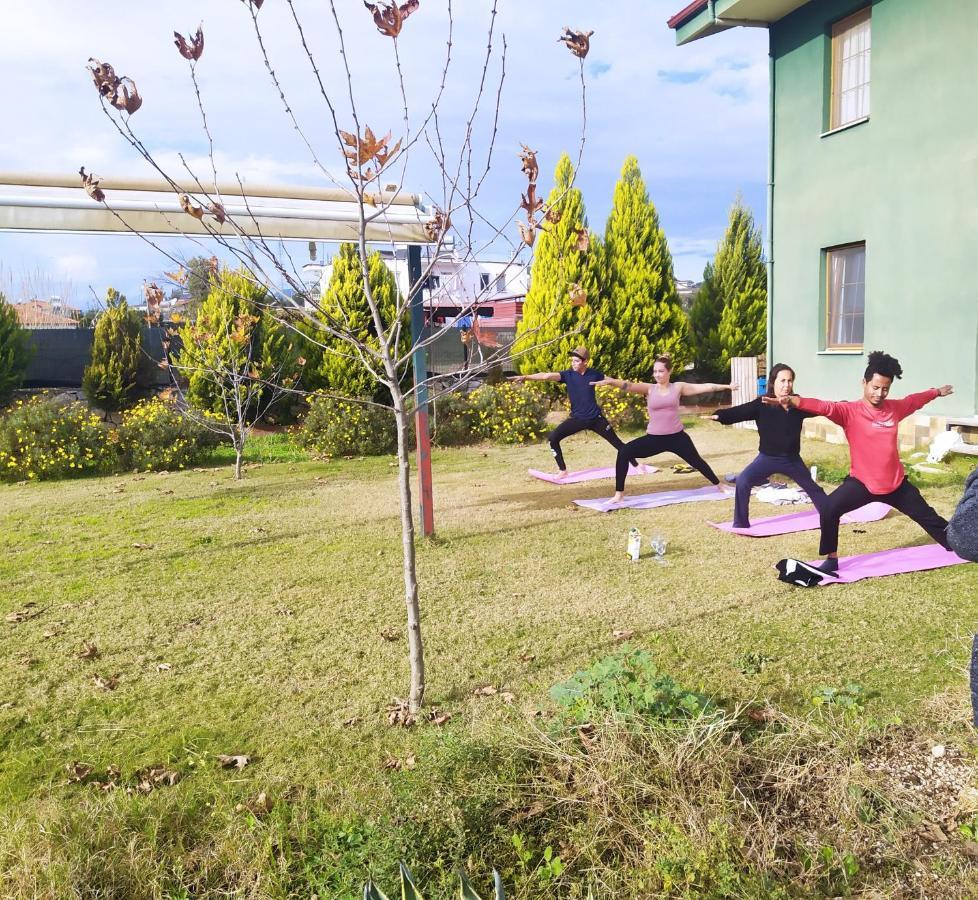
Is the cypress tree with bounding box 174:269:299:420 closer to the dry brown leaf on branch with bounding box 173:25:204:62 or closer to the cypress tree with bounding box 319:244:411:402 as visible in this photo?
the cypress tree with bounding box 319:244:411:402

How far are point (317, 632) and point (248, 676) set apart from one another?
2.44 feet

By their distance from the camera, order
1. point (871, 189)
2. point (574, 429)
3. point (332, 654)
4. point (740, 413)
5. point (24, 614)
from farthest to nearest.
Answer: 1. point (871, 189)
2. point (574, 429)
3. point (740, 413)
4. point (24, 614)
5. point (332, 654)

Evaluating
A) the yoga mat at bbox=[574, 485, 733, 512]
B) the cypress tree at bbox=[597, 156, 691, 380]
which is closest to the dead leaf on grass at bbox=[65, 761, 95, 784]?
the yoga mat at bbox=[574, 485, 733, 512]

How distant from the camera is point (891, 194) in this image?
11695 mm

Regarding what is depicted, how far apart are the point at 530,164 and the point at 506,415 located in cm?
1111

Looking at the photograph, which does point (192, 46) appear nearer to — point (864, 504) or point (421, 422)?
point (421, 422)

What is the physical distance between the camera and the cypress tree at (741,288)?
18.8 m

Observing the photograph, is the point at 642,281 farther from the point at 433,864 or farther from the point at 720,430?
the point at 433,864

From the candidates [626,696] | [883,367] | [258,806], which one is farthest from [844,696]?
[883,367]

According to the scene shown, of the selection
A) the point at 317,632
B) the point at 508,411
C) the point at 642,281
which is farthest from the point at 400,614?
the point at 642,281

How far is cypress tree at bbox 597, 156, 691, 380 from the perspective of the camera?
16.8 meters

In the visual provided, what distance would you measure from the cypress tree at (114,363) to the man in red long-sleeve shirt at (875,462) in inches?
523

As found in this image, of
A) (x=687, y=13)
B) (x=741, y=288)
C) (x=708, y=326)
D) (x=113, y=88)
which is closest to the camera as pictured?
(x=113, y=88)

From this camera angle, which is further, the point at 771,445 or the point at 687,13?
the point at 687,13
